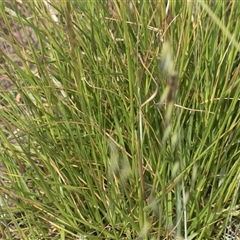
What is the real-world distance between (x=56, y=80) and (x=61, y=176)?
0.30 meters

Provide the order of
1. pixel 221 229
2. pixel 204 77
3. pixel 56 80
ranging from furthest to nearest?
pixel 56 80 < pixel 204 77 < pixel 221 229

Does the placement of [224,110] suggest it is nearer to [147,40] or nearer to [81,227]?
[147,40]

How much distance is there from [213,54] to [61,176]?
0.44 metres

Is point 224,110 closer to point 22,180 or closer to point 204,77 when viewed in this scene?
point 204,77

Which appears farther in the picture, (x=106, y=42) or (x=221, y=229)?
(x=106, y=42)

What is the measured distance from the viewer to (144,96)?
950 mm

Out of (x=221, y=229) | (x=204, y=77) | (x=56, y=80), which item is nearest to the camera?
(x=221, y=229)

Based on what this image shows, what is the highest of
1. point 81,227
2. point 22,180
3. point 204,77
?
point 204,77

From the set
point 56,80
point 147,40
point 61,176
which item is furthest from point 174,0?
point 61,176

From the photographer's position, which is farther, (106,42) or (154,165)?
(106,42)

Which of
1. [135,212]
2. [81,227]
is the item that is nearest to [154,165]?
[135,212]

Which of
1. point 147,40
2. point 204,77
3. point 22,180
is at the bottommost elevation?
point 22,180

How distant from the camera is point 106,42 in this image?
1.10 m

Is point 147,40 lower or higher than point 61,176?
higher
